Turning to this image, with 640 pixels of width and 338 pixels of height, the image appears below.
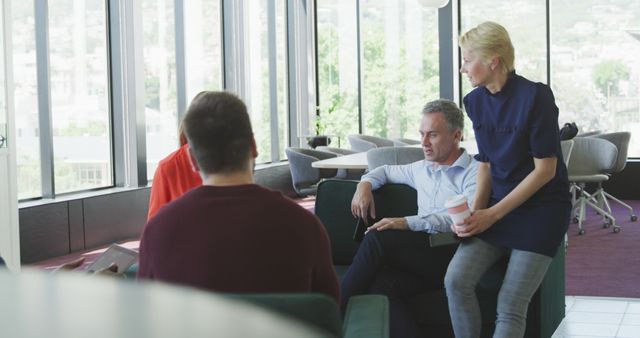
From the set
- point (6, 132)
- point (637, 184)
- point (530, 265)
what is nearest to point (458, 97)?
point (637, 184)

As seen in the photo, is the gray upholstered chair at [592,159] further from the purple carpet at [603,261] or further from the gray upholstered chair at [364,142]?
the gray upholstered chair at [364,142]

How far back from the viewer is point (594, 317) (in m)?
5.20

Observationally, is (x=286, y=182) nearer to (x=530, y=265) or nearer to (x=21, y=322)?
(x=530, y=265)

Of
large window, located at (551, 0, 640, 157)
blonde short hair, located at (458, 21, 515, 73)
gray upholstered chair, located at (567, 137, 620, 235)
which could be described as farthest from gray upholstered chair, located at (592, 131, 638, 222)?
blonde short hair, located at (458, 21, 515, 73)

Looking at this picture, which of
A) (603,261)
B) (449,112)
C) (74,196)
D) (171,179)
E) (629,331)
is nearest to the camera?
(171,179)

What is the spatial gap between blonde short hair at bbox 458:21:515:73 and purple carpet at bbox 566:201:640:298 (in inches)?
118

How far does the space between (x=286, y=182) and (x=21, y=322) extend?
12.8 metres

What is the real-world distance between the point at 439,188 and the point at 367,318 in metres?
1.73

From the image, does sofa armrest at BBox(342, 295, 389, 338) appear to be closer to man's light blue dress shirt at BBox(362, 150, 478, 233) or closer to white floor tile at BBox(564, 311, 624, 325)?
man's light blue dress shirt at BBox(362, 150, 478, 233)

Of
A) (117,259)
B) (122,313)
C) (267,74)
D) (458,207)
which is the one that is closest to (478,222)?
(458,207)

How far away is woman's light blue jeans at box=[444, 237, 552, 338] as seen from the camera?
3.36m

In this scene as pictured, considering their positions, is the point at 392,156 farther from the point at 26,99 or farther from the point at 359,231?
the point at 26,99

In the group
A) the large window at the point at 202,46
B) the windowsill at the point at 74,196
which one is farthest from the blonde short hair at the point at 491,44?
the large window at the point at 202,46

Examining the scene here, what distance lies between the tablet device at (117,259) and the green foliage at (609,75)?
10901 mm
